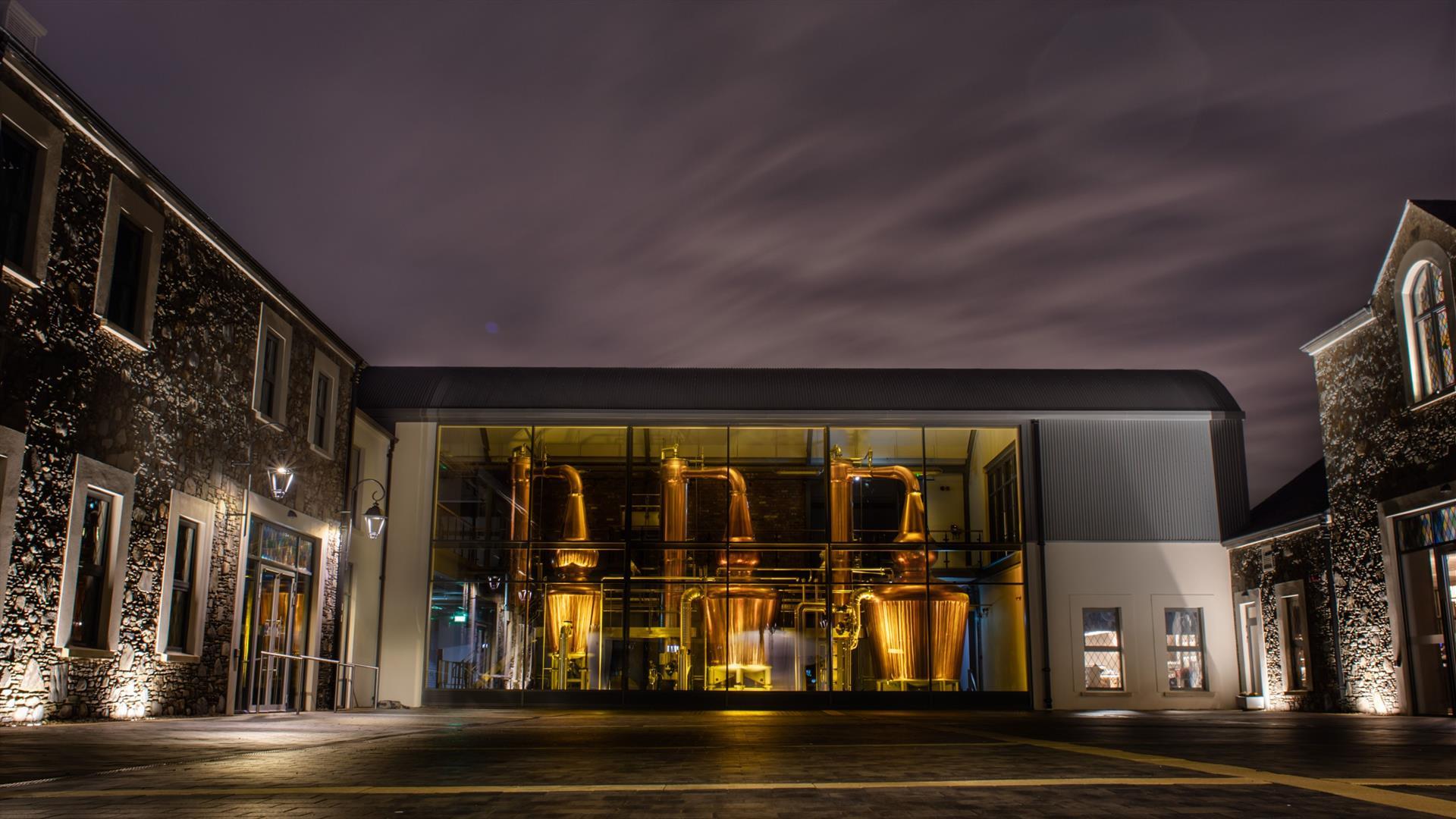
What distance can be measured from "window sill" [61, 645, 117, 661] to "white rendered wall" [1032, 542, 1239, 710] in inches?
676

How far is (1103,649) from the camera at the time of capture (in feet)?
77.3

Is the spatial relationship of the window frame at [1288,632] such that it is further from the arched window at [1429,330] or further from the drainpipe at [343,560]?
the drainpipe at [343,560]

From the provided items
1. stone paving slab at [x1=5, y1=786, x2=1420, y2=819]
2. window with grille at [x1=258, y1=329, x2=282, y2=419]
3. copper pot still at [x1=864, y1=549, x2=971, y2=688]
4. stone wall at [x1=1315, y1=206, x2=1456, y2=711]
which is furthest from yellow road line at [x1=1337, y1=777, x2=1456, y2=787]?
copper pot still at [x1=864, y1=549, x2=971, y2=688]

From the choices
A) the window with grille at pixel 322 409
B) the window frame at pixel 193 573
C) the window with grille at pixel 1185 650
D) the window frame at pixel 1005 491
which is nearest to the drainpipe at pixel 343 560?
the window with grille at pixel 322 409

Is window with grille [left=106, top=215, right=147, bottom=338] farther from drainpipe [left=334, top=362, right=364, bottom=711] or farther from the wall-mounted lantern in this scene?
drainpipe [left=334, top=362, right=364, bottom=711]

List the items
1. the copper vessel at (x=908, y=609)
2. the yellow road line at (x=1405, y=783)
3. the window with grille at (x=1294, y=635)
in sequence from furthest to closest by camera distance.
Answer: the copper vessel at (x=908, y=609), the window with grille at (x=1294, y=635), the yellow road line at (x=1405, y=783)

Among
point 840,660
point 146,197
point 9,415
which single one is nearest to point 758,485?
point 840,660

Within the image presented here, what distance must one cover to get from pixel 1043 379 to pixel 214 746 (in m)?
20.7

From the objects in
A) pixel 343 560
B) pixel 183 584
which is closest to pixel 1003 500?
pixel 343 560

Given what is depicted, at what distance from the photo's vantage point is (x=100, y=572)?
12.1 metres

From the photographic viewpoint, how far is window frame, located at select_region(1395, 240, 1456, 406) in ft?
53.4

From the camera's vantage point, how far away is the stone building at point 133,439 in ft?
34.6

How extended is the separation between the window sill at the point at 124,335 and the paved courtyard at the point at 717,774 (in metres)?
3.97

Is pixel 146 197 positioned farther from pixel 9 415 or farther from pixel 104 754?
pixel 104 754
